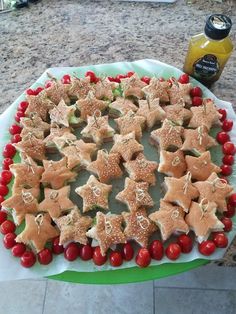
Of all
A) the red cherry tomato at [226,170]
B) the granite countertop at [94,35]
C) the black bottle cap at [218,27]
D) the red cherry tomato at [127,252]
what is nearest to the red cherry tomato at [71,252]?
the red cherry tomato at [127,252]

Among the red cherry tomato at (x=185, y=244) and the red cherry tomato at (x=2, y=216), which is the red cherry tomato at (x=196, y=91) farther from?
the red cherry tomato at (x=2, y=216)

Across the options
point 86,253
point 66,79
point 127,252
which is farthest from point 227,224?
point 66,79

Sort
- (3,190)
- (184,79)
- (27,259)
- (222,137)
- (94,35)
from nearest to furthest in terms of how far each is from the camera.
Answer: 1. (27,259)
2. (3,190)
3. (222,137)
4. (184,79)
5. (94,35)

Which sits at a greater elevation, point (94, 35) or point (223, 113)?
point (94, 35)

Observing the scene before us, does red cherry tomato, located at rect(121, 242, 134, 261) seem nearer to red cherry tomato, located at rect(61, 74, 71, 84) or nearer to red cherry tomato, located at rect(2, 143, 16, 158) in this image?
red cherry tomato, located at rect(2, 143, 16, 158)

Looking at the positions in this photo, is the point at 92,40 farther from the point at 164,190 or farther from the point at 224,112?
the point at 164,190

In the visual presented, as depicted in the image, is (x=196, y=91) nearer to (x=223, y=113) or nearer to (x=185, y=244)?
(x=223, y=113)
